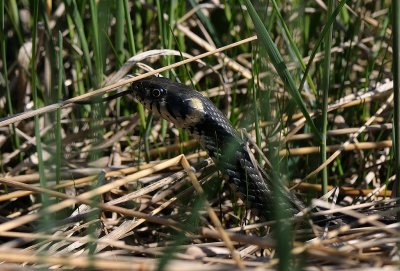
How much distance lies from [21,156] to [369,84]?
1789 mm

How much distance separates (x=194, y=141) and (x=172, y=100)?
402mm

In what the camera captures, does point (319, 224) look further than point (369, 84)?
No

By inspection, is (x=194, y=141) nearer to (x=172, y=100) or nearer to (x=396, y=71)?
(x=172, y=100)

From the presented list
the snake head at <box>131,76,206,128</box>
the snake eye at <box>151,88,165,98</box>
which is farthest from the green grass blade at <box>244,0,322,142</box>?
the snake eye at <box>151,88,165,98</box>

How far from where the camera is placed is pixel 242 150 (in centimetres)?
313

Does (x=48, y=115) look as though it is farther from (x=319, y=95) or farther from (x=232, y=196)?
(x=319, y=95)

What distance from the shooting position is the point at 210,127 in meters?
3.28

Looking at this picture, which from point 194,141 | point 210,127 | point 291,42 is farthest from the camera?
point 194,141

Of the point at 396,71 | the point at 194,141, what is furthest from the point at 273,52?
the point at 194,141

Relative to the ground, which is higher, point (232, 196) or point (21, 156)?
point (21, 156)

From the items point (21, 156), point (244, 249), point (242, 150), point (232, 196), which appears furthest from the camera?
point (21, 156)

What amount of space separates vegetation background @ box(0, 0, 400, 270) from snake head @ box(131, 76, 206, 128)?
0.31 ft

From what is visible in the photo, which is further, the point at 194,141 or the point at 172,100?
the point at 194,141

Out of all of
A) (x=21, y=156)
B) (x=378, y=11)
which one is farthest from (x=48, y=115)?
(x=378, y=11)
